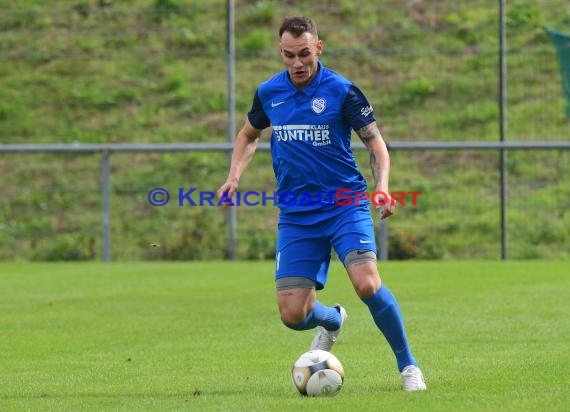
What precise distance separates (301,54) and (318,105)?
32 centimetres

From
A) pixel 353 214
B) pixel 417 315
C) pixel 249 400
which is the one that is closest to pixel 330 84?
pixel 353 214

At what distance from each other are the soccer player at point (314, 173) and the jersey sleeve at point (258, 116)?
0.55 ft

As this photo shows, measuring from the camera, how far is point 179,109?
26.5 meters

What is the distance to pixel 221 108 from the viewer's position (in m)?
26.3

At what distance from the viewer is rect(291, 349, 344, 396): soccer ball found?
7.86m

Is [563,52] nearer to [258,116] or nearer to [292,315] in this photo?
[258,116]

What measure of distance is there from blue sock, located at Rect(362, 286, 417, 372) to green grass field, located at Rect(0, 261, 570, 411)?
0.22 m

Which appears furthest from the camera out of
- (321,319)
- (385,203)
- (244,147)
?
(244,147)

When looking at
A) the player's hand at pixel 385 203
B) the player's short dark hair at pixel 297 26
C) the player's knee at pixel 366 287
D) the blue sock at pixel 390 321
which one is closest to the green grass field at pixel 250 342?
the blue sock at pixel 390 321

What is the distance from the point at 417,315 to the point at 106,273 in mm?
7235

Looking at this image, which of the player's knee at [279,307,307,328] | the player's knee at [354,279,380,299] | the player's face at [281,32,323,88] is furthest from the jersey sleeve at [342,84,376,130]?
the player's knee at [279,307,307,328]

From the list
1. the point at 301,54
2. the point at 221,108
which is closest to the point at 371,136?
the point at 301,54

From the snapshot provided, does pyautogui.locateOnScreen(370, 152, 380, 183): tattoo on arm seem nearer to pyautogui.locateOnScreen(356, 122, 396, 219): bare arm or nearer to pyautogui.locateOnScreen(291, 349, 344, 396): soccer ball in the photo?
pyautogui.locateOnScreen(356, 122, 396, 219): bare arm

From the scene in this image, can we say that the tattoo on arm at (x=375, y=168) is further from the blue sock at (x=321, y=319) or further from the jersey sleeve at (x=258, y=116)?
the blue sock at (x=321, y=319)
